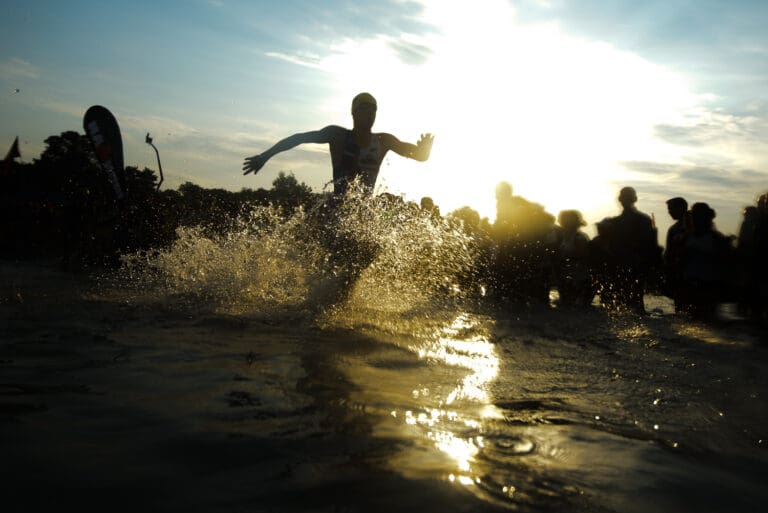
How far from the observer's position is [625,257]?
388 inches

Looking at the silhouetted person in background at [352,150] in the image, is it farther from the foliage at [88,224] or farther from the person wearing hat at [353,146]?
the foliage at [88,224]

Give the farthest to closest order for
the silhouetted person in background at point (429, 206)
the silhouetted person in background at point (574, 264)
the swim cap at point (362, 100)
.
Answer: the silhouetted person in background at point (429, 206) → the silhouetted person in background at point (574, 264) → the swim cap at point (362, 100)

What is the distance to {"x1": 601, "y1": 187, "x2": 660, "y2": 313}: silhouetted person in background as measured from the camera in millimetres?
9797

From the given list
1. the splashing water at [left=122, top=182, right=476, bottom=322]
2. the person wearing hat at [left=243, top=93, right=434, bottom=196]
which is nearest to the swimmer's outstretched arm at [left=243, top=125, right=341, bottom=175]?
the person wearing hat at [left=243, top=93, right=434, bottom=196]

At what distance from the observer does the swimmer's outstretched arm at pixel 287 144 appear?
7.18 metres

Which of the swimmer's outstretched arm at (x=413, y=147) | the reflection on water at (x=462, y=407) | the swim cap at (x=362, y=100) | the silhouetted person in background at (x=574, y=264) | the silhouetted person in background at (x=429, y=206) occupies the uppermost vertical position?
the swim cap at (x=362, y=100)

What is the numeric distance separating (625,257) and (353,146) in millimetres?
4983

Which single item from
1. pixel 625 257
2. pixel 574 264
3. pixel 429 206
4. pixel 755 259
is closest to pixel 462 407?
pixel 755 259

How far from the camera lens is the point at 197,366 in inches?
137

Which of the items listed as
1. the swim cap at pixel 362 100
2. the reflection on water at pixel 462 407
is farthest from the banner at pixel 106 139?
the reflection on water at pixel 462 407

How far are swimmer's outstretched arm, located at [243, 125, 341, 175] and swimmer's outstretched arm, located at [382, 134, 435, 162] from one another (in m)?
0.68

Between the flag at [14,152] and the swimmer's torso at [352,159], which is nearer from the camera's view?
the swimmer's torso at [352,159]

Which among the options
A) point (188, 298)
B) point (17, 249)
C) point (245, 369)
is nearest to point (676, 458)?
point (245, 369)

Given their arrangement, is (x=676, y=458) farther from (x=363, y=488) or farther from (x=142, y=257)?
(x=142, y=257)
